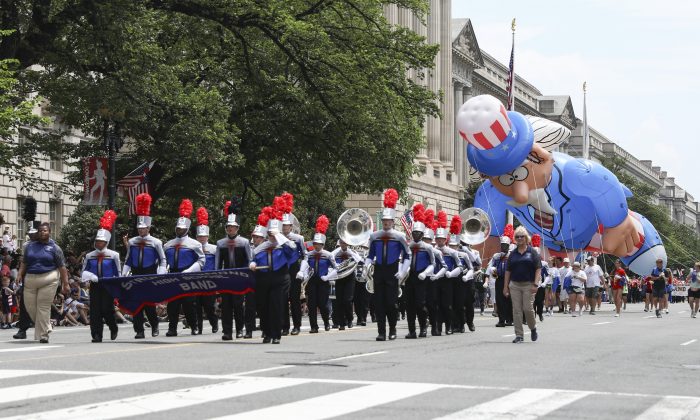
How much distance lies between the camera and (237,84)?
38062 mm

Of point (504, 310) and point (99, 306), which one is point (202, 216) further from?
point (504, 310)

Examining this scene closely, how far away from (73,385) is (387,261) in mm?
9530

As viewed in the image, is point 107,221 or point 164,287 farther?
point 107,221

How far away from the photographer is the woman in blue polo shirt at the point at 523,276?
20.5m

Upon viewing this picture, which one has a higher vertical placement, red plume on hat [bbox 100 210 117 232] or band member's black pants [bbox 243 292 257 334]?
red plume on hat [bbox 100 210 117 232]

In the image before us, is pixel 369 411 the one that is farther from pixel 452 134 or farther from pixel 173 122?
pixel 452 134

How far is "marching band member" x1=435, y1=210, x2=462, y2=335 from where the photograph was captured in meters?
23.8

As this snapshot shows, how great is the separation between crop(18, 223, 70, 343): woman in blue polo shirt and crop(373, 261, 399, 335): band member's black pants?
4.85 m

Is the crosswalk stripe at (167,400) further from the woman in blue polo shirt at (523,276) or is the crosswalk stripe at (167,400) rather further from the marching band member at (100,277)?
the woman in blue polo shirt at (523,276)

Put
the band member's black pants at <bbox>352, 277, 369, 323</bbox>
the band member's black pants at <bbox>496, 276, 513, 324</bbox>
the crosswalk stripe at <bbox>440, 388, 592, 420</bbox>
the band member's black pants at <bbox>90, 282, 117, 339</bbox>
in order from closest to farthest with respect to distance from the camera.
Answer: the crosswalk stripe at <bbox>440, 388, 592, 420</bbox> < the band member's black pants at <bbox>90, 282, 117, 339</bbox> < the band member's black pants at <bbox>496, 276, 513, 324</bbox> < the band member's black pants at <bbox>352, 277, 369, 323</bbox>

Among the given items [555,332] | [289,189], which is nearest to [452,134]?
[289,189]

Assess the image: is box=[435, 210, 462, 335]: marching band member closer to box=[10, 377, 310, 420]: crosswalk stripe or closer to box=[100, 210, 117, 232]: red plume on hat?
box=[100, 210, 117, 232]: red plume on hat

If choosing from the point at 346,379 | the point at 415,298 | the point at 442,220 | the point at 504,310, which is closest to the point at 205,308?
the point at 415,298

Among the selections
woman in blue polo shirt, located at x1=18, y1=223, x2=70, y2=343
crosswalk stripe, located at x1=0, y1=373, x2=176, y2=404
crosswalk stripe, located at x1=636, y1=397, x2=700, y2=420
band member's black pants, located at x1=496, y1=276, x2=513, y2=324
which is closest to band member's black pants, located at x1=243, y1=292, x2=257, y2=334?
woman in blue polo shirt, located at x1=18, y1=223, x2=70, y2=343
